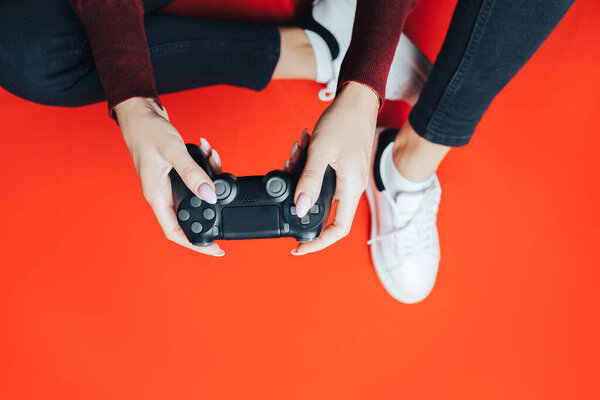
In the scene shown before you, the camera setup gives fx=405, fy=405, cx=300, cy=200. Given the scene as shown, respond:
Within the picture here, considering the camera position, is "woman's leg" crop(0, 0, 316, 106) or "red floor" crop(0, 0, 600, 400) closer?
"woman's leg" crop(0, 0, 316, 106)

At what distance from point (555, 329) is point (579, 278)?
12 cm

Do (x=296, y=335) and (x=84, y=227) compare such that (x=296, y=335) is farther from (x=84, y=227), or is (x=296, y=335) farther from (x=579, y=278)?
(x=579, y=278)

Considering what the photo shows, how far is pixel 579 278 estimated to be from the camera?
2.76 feet

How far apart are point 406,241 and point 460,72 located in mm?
347

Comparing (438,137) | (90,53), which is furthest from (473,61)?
(90,53)

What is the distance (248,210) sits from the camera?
1.64ft

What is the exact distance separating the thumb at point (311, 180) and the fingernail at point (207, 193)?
0.09 meters

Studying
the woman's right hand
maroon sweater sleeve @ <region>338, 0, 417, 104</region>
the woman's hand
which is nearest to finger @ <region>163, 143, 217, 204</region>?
the woman's right hand

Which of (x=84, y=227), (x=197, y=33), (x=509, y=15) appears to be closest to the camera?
(x=509, y=15)

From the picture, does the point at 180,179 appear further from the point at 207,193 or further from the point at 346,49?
the point at 346,49

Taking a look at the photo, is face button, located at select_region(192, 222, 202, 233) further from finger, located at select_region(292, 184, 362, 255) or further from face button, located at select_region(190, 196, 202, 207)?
finger, located at select_region(292, 184, 362, 255)

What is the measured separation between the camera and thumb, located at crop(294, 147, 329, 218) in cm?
45

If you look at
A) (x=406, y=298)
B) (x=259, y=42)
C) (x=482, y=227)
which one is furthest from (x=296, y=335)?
(x=259, y=42)

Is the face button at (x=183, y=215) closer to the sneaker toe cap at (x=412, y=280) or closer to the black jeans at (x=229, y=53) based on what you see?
the black jeans at (x=229, y=53)
